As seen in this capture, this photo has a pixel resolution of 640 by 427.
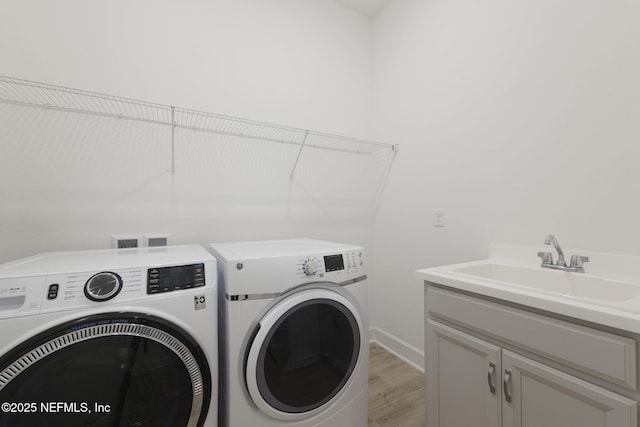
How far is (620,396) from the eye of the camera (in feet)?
2.47

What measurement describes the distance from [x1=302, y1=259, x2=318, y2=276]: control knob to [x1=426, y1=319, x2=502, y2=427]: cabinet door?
24.1 inches

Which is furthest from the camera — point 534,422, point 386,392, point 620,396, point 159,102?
point 386,392

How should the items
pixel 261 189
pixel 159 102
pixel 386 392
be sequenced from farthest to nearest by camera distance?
pixel 261 189 < pixel 386 392 < pixel 159 102

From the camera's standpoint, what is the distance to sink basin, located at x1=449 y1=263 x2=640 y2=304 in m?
1.06

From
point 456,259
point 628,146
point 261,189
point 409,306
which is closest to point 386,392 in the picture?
point 409,306

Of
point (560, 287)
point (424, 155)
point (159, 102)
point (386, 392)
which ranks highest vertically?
point (159, 102)

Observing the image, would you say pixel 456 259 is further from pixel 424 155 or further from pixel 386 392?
pixel 386 392

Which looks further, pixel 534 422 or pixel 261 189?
pixel 261 189

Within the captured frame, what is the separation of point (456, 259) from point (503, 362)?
0.85 meters

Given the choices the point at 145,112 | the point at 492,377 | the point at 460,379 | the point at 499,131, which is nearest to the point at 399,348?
the point at 460,379

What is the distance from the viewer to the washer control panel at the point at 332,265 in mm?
1212

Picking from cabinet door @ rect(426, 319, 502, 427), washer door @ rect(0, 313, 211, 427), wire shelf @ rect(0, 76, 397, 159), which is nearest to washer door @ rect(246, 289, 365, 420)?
washer door @ rect(0, 313, 211, 427)

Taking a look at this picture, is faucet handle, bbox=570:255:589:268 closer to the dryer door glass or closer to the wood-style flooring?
the dryer door glass

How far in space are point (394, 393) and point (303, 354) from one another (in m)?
0.94
